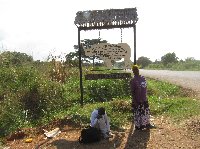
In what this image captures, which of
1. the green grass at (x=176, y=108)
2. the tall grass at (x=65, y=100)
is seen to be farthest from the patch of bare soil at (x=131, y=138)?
the tall grass at (x=65, y=100)

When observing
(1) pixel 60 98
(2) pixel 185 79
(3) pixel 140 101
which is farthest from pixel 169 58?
(3) pixel 140 101

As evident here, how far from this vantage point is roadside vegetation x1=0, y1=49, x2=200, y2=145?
1017cm

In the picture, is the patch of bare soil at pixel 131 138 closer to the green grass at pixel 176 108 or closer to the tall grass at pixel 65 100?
the green grass at pixel 176 108

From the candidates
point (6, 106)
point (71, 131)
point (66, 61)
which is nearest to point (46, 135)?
point (71, 131)

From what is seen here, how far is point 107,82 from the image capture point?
13.9m

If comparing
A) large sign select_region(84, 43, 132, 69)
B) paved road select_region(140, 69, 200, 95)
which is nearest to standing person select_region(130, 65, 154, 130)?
large sign select_region(84, 43, 132, 69)

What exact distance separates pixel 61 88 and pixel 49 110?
1.45 m

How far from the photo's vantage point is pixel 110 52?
10.8 meters

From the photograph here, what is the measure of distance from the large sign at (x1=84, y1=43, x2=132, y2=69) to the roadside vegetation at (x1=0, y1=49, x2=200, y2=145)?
1.23 metres

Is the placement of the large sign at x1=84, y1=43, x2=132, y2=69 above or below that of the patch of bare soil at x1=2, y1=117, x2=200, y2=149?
above

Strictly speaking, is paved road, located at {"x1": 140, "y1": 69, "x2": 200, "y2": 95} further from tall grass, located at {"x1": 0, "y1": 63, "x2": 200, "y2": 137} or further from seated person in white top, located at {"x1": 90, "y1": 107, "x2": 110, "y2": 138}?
seated person in white top, located at {"x1": 90, "y1": 107, "x2": 110, "y2": 138}

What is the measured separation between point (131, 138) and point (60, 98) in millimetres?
5166

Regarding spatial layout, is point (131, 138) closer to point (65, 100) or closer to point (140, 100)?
point (140, 100)

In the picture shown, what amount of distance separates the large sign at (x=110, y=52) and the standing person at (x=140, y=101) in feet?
7.34
